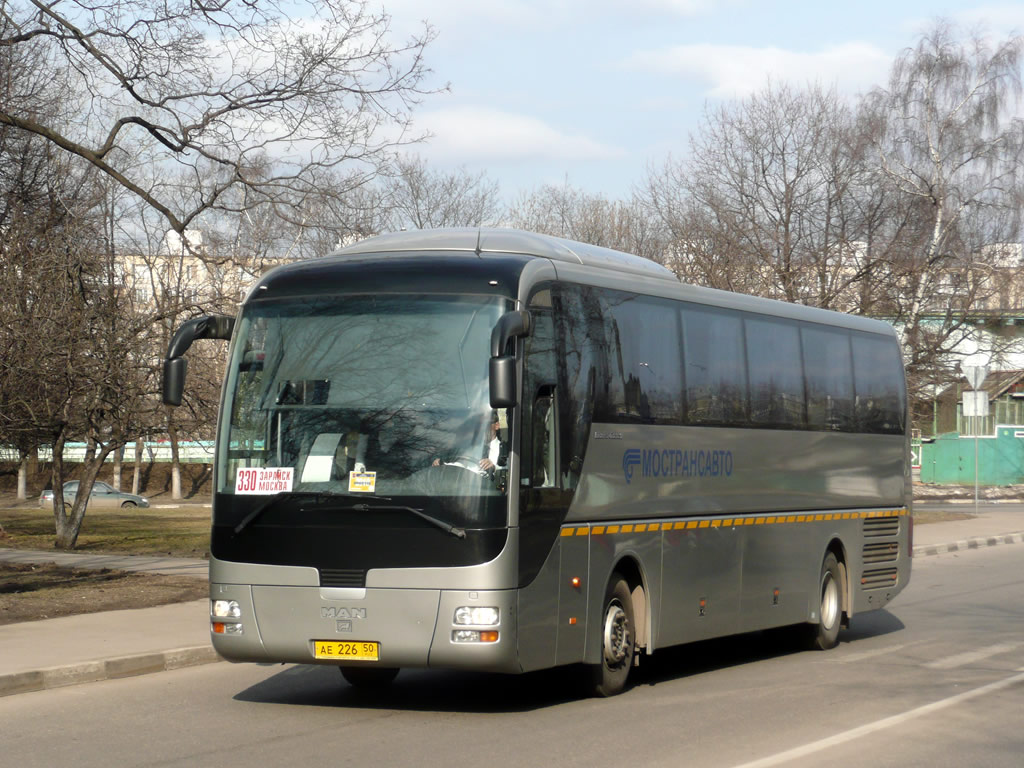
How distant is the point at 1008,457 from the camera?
6006 centimetres

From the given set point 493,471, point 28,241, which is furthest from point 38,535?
point 493,471

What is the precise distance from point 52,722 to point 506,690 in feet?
11.9

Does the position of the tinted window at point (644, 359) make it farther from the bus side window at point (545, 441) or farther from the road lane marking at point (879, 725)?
the road lane marking at point (879, 725)

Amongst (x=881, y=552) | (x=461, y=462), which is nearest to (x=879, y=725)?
(x=461, y=462)

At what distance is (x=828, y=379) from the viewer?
14.9 m

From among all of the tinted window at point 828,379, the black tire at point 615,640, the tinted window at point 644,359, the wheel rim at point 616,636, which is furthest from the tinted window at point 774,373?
the wheel rim at point 616,636

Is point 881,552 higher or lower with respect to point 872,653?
higher

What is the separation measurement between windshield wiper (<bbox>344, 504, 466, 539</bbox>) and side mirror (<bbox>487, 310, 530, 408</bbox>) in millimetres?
887

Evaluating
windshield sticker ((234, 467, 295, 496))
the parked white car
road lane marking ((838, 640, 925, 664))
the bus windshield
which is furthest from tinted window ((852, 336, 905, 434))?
the parked white car

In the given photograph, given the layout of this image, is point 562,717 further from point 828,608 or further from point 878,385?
point 878,385

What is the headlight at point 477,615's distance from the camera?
9375 millimetres

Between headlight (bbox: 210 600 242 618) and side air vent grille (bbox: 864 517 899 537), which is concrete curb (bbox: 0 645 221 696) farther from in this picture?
side air vent grille (bbox: 864 517 899 537)

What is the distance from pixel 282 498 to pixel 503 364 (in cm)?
202

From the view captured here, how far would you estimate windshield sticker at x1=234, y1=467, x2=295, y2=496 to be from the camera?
32.3ft
